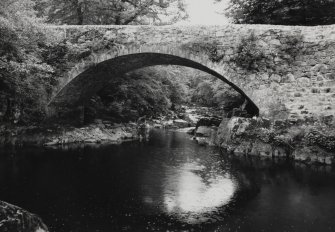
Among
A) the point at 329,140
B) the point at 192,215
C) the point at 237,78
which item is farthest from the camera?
the point at 237,78

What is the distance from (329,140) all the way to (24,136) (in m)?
9.31

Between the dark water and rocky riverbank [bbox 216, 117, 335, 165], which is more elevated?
rocky riverbank [bbox 216, 117, 335, 165]

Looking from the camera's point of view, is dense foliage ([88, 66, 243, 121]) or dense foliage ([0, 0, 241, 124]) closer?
dense foliage ([0, 0, 241, 124])

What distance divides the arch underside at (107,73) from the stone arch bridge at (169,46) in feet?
0.11

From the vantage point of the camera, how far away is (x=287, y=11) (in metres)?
12.8

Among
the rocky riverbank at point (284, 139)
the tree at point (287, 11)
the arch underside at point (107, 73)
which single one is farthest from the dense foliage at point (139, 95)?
the rocky riverbank at point (284, 139)

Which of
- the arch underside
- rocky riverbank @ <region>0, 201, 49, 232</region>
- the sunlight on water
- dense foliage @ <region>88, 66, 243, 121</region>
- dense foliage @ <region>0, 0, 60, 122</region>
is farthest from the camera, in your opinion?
dense foliage @ <region>88, 66, 243, 121</region>

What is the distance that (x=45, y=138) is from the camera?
1112 centimetres

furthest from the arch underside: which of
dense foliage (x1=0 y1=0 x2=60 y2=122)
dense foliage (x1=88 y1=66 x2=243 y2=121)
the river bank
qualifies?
dense foliage (x1=88 y1=66 x2=243 y2=121)

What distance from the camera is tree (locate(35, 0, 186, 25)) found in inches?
579

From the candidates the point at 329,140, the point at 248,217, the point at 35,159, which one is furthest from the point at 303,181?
the point at 35,159

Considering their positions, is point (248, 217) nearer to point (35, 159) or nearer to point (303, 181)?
point (303, 181)

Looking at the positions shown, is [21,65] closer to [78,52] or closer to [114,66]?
[78,52]

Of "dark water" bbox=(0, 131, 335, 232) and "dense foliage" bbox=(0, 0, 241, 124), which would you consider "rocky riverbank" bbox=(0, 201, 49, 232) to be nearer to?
"dark water" bbox=(0, 131, 335, 232)
